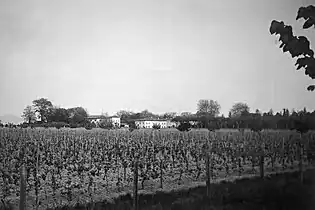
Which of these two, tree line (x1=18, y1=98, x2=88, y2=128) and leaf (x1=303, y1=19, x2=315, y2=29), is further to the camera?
tree line (x1=18, y1=98, x2=88, y2=128)

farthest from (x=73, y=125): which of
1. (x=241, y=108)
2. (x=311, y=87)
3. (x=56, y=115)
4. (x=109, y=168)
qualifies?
(x=311, y=87)

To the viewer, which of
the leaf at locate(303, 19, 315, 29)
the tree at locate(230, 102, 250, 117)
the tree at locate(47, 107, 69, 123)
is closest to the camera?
the leaf at locate(303, 19, 315, 29)

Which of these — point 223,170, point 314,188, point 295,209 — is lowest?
point 223,170

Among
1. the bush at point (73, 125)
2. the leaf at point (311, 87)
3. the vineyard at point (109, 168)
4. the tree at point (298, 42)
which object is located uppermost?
the tree at point (298, 42)

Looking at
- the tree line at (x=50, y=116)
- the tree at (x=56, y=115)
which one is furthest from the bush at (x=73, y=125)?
the tree at (x=56, y=115)

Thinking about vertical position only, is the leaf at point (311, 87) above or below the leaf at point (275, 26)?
below

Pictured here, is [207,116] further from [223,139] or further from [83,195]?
[83,195]

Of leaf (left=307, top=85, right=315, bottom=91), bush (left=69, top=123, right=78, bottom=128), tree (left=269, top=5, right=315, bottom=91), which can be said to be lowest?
bush (left=69, top=123, right=78, bottom=128)

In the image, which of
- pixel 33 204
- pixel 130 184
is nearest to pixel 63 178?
pixel 130 184

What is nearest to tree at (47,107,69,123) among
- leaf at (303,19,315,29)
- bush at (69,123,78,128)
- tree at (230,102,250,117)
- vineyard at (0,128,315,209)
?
vineyard at (0,128,315,209)

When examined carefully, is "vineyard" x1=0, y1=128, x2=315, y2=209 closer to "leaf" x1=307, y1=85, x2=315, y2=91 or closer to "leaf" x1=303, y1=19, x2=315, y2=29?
"leaf" x1=307, y1=85, x2=315, y2=91

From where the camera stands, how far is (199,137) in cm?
1727

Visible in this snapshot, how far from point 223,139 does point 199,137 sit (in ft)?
5.21

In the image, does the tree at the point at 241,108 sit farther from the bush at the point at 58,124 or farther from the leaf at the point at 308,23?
the bush at the point at 58,124
